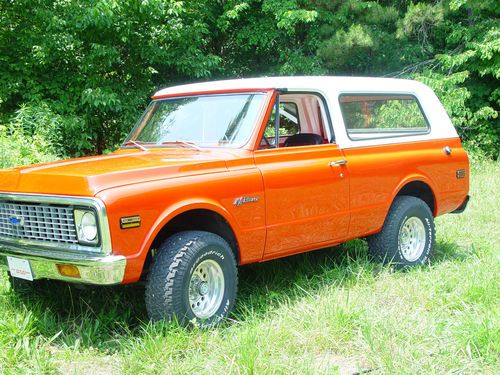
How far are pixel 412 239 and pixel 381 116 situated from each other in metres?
1.26

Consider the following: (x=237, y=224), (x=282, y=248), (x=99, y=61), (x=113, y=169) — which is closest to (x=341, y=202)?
(x=282, y=248)

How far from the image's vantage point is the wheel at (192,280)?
3.94 metres

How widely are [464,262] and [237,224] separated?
2.70 metres

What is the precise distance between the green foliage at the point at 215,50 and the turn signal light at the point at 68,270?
7.63 metres

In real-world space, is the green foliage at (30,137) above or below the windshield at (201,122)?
below

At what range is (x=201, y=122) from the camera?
499 centimetres

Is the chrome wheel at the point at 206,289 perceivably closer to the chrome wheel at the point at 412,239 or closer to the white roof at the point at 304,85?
the white roof at the point at 304,85

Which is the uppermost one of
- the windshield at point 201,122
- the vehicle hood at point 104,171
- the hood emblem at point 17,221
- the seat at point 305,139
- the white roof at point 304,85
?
the white roof at point 304,85

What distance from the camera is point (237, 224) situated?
4355 mm

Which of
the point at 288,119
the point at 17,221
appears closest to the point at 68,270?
the point at 17,221

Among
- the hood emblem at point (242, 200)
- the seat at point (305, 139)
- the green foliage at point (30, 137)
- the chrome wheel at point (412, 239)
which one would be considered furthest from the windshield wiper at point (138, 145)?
the green foliage at point (30, 137)

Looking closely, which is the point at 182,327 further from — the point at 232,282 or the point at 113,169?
the point at 113,169

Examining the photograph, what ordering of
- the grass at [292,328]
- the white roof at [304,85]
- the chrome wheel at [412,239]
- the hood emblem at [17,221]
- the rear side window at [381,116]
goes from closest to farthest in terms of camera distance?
1. the grass at [292,328]
2. the hood emblem at [17,221]
3. the white roof at [304,85]
4. the rear side window at [381,116]
5. the chrome wheel at [412,239]

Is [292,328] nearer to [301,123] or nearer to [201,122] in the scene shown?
[201,122]
